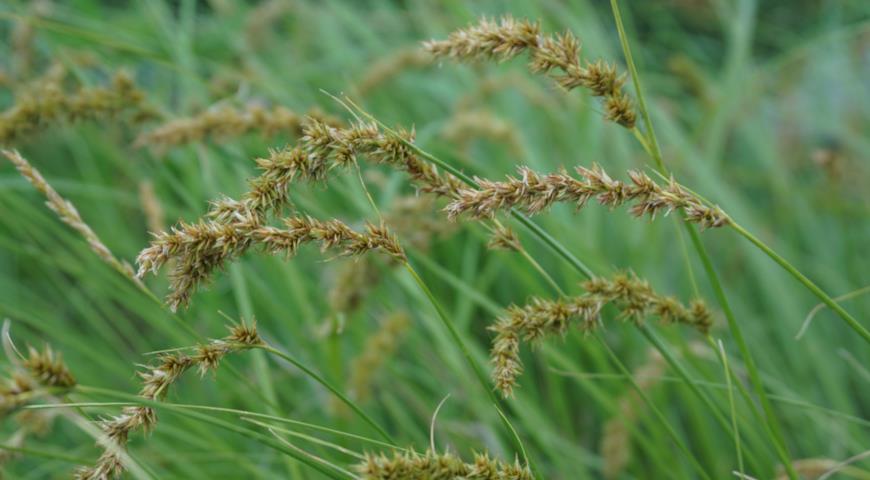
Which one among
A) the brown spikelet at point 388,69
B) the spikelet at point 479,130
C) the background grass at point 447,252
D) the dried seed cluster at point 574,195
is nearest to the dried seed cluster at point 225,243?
the dried seed cluster at point 574,195

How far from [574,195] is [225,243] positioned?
436 mm

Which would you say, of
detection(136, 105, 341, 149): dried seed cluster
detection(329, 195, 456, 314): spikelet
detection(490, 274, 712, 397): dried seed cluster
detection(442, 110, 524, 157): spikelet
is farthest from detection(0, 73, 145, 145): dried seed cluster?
detection(490, 274, 712, 397): dried seed cluster

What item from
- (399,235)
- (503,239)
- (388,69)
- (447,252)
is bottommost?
(447,252)

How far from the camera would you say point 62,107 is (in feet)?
5.94

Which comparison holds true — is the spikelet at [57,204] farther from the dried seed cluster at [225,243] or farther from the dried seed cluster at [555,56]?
the dried seed cluster at [555,56]

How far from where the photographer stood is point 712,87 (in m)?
3.76

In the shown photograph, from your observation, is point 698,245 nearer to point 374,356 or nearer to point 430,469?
point 430,469

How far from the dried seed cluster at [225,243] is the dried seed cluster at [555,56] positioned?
0.35m

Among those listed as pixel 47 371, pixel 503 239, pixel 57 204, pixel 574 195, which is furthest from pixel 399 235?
pixel 47 371

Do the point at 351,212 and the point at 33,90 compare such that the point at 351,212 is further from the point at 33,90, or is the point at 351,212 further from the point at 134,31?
the point at 134,31

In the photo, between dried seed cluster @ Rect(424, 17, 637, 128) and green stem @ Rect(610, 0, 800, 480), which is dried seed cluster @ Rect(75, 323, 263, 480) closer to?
dried seed cluster @ Rect(424, 17, 637, 128)

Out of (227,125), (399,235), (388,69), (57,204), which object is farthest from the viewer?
(388,69)

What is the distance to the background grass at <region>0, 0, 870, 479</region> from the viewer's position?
2.13m

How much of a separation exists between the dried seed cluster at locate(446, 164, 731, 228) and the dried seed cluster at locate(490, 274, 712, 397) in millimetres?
159
